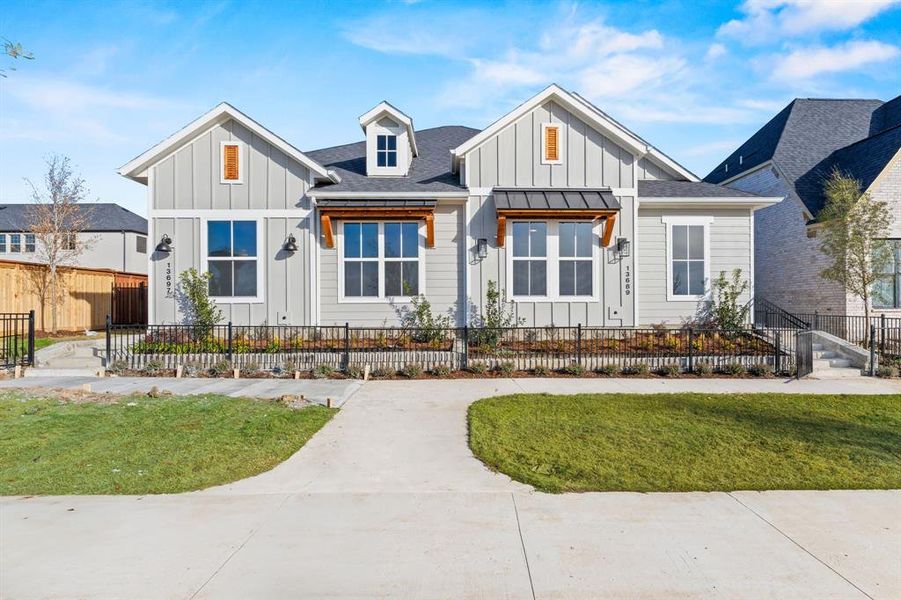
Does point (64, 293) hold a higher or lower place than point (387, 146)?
lower

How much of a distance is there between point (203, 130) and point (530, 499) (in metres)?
13.4

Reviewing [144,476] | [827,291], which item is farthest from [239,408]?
[827,291]

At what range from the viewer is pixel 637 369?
38.0 feet

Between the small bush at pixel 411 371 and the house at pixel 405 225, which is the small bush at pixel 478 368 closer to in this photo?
the small bush at pixel 411 371

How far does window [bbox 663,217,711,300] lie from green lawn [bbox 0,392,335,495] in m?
11.0

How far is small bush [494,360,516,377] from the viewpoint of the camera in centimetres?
1164

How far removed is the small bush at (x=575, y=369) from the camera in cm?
1146

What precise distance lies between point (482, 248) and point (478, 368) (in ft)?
12.2

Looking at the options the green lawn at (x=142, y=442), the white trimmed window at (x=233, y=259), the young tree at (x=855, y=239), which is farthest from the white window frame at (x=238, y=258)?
the young tree at (x=855, y=239)

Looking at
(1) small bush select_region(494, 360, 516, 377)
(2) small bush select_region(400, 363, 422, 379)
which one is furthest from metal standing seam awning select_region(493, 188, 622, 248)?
(2) small bush select_region(400, 363, 422, 379)

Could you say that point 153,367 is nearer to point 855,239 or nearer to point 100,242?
point 855,239

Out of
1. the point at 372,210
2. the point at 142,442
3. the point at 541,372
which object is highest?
the point at 372,210

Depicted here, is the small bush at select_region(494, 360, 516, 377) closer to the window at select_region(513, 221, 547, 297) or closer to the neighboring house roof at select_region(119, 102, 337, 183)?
the window at select_region(513, 221, 547, 297)

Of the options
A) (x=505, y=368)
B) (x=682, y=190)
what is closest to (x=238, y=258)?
(x=505, y=368)
